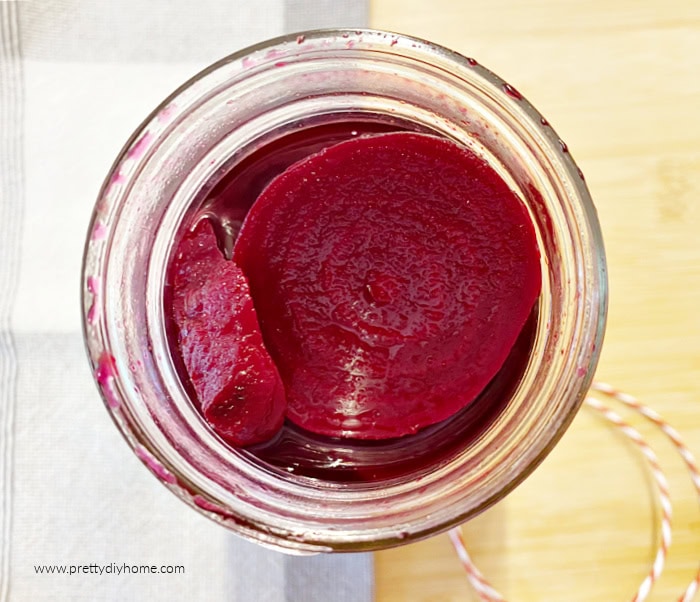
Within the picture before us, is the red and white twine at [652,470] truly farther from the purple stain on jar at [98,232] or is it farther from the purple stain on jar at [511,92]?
the purple stain on jar at [98,232]

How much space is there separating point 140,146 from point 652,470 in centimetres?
65

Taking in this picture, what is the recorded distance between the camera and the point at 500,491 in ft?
1.90

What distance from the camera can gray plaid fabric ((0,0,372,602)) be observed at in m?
0.81

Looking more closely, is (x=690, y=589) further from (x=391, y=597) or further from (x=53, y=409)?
(x=53, y=409)

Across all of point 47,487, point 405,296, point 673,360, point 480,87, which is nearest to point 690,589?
point 673,360

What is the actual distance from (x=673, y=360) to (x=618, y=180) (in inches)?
8.6

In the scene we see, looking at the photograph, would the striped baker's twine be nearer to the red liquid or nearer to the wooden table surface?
the wooden table surface

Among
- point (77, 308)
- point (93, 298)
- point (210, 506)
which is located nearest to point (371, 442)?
point (210, 506)

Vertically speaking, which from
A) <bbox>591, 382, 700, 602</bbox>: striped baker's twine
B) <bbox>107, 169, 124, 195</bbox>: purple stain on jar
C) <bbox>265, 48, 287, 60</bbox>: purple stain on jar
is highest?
<bbox>265, 48, 287, 60</bbox>: purple stain on jar

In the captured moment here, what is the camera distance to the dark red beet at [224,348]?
59cm

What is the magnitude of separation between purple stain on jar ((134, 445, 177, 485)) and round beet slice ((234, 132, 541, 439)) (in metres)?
0.12

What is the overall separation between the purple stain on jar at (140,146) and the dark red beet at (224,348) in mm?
90

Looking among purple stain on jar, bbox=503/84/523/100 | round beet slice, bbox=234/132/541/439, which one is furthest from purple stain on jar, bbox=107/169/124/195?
purple stain on jar, bbox=503/84/523/100

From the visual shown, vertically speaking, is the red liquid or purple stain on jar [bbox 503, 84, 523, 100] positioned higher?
purple stain on jar [bbox 503, 84, 523, 100]
